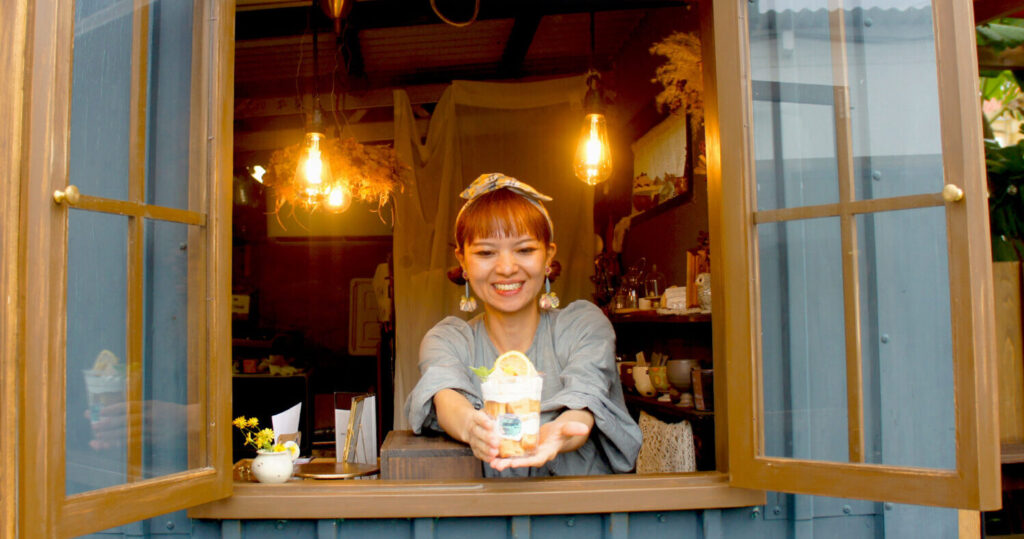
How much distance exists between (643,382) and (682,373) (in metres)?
0.58

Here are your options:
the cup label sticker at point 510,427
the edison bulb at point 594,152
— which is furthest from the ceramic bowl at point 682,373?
the cup label sticker at point 510,427

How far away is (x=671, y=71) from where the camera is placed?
3971 mm

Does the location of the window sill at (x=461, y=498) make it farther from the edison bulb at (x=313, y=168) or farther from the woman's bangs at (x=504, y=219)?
the edison bulb at (x=313, y=168)

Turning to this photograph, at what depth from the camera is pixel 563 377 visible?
2.64 m

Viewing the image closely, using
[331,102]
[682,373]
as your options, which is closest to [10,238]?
[682,373]

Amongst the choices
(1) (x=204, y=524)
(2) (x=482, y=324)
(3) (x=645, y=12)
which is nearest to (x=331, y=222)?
(3) (x=645, y=12)

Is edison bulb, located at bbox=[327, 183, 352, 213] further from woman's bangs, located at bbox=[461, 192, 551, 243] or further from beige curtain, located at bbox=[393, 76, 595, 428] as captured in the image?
woman's bangs, located at bbox=[461, 192, 551, 243]

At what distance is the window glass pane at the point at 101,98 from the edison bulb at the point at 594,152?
288 centimetres

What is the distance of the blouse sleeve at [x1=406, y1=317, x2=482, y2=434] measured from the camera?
251 centimetres

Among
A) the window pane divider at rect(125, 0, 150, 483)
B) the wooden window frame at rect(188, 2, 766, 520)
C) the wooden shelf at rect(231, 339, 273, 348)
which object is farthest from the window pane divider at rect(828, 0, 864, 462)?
the wooden shelf at rect(231, 339, 273, 348)

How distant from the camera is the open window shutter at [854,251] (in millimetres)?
1865

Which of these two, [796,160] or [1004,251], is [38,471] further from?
[1004,251]

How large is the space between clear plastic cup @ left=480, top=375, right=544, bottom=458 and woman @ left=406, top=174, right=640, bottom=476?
1.36 feet

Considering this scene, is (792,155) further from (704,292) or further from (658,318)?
(658,318)
